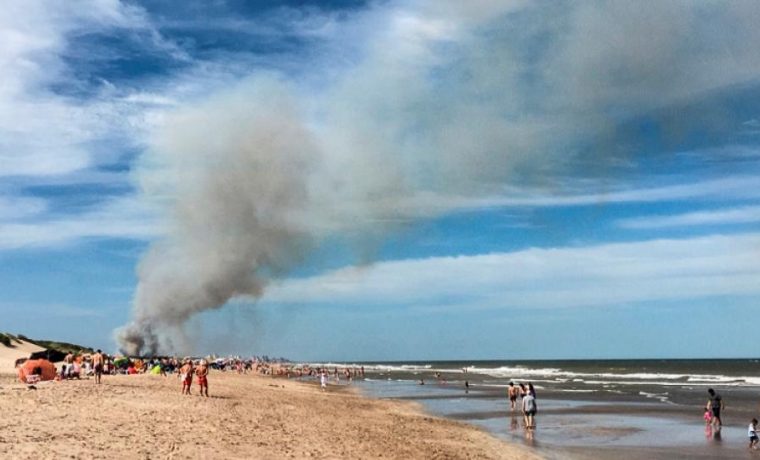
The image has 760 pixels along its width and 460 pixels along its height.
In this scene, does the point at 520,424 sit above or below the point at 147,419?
below

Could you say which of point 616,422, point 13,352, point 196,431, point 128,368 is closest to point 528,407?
point 616,422

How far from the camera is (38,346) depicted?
76312 millimetres

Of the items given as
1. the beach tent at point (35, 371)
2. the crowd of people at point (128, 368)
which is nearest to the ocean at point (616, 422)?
the crowd of people at point (128, 368)

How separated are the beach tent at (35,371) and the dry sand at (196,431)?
5443mm

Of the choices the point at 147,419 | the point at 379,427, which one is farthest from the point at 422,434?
the point at 147,419

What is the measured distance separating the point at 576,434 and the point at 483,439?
5.93 meters

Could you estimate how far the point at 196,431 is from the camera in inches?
744

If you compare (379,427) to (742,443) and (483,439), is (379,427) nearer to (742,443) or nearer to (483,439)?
(483,439)

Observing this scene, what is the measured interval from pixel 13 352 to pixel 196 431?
2226 inches

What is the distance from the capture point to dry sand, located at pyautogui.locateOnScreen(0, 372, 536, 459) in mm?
15414

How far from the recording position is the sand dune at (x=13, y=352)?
57278 millimetres

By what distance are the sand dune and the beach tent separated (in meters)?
23.8

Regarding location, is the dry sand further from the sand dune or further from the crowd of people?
the sand dune

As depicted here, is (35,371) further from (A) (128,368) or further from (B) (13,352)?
(B) (13,352)
